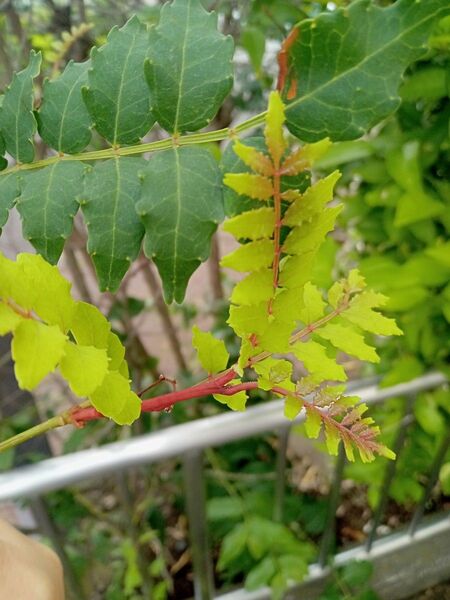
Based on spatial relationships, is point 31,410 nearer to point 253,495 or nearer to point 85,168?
point 253,495

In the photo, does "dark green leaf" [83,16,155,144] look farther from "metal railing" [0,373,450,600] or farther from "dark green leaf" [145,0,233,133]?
"metal railing" [0,373,450,600]

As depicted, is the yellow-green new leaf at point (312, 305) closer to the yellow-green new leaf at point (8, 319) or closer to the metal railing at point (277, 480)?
the yellow-green new leaf at point (8, 319)

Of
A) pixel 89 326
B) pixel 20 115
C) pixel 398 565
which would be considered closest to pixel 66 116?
pixel 20 115

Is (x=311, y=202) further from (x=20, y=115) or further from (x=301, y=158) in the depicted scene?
(x=20, y=115)

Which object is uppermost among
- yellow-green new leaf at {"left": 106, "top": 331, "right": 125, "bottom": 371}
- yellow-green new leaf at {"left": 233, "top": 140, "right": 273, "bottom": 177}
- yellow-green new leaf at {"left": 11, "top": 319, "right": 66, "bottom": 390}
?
yellow-green new leaf at {"left": 233, "top": 140, "right": 273, "bottom": 177}

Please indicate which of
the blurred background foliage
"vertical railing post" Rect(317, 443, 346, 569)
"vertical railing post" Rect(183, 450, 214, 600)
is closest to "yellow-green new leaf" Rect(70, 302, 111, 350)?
the blurred background foliage

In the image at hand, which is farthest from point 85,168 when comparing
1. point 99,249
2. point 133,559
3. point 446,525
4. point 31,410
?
point 446,525
